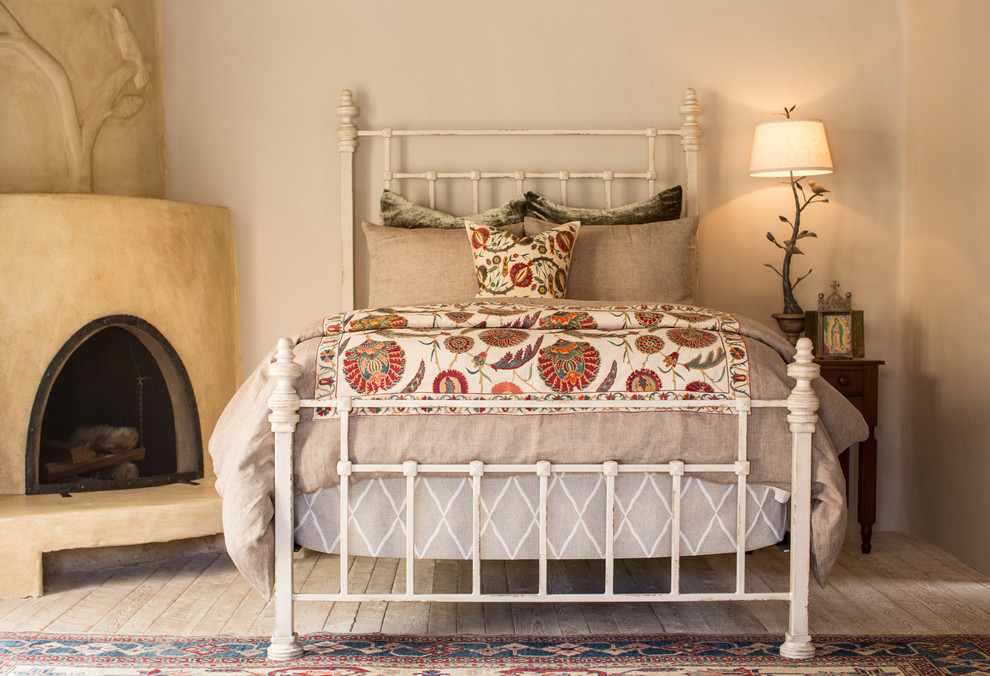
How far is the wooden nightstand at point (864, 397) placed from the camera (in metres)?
3.19

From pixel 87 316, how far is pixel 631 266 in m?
1.91

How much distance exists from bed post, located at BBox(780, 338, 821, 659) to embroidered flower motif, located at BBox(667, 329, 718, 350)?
0.65 ft

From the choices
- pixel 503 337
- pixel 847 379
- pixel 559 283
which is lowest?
pixel 847 379

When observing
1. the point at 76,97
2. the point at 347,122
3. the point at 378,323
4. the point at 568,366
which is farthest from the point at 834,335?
the point at 76,97

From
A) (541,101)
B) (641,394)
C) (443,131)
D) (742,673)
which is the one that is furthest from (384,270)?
(742,673)

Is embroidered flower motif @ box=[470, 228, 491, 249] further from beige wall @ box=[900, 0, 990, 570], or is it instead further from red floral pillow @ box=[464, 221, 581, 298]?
beige wall @ box=[900, 0, 990, 570]

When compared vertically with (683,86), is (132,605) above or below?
below

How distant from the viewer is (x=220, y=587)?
2.71m

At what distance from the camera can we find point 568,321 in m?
2.21

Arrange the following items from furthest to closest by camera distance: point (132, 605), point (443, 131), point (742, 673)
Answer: point (443, 131) < point (132, 605) < point (742, 673)

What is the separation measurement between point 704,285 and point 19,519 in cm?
262

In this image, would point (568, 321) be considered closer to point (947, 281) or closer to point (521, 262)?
point (521, 262)

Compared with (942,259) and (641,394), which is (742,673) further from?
(942,259)

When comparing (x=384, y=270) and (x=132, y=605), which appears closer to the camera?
(x=132, y=605)
